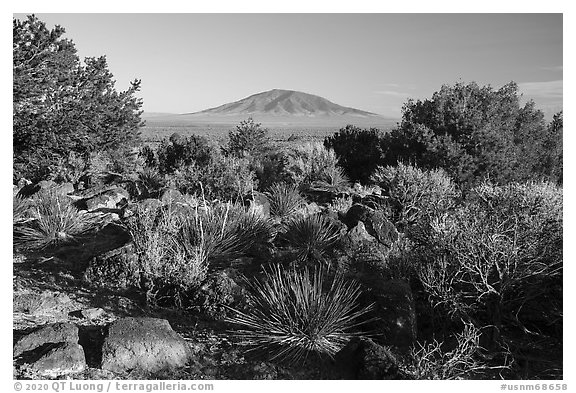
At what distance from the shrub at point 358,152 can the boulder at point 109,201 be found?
22.3 ft

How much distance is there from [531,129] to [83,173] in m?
13.2

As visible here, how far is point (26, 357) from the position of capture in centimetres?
425

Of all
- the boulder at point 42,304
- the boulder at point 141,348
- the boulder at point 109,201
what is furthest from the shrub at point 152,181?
the boulder at point 141,348

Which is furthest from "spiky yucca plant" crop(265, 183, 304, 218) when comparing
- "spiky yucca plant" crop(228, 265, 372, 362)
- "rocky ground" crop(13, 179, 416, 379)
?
"spiky yucca plant" crop(228, 265, 372, 362)

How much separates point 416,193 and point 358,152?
512 centimetres

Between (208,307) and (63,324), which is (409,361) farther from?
(63,324)

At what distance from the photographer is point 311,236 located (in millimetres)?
7371

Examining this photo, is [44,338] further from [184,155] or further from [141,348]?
[184,155]

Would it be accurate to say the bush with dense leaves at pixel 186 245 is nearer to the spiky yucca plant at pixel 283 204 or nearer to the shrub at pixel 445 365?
the spiky yucca plant at pixel 283 204

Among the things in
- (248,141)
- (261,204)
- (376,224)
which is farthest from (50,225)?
(248,141)

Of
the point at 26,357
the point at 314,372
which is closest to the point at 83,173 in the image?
the point at 26,357

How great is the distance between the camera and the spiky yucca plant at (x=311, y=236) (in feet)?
23.4

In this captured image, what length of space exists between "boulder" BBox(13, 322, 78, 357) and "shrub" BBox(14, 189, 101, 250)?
3.67m

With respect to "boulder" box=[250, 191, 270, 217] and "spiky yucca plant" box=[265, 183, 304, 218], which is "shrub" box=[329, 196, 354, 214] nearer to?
"spiky yucca plant" box=[265, 183, 304, 218]
